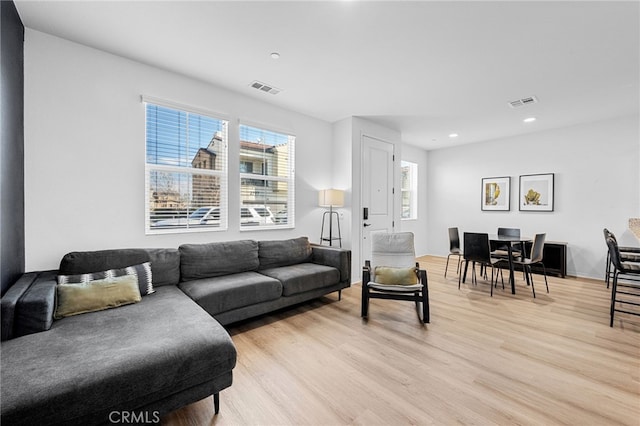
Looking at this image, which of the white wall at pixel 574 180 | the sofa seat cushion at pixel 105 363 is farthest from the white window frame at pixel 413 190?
the sofa seat cushion at pixel 105 363

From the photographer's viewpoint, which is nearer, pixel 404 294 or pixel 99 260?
pixel 99 260

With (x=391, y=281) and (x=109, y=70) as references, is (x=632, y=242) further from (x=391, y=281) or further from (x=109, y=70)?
(x=109, y=70)

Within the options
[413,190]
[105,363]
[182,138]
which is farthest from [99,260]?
[413,190]

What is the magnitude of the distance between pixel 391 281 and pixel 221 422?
2084 millimetres

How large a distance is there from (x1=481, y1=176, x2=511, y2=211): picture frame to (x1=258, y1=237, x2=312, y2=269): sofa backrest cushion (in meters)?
4.50

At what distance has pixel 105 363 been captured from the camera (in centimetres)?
137

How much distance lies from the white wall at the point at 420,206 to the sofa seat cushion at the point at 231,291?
14.9ft

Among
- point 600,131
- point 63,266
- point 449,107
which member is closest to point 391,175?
point 449,107

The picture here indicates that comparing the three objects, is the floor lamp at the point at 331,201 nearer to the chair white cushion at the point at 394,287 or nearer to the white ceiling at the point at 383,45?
the white ceiling at the point at 383,45

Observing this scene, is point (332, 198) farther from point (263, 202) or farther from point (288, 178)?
point (263, 202)

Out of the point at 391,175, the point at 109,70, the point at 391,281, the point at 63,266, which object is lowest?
the point at 391,281

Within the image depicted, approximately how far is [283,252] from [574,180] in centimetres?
545

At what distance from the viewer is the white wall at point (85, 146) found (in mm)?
2418

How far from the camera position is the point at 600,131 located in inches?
187
